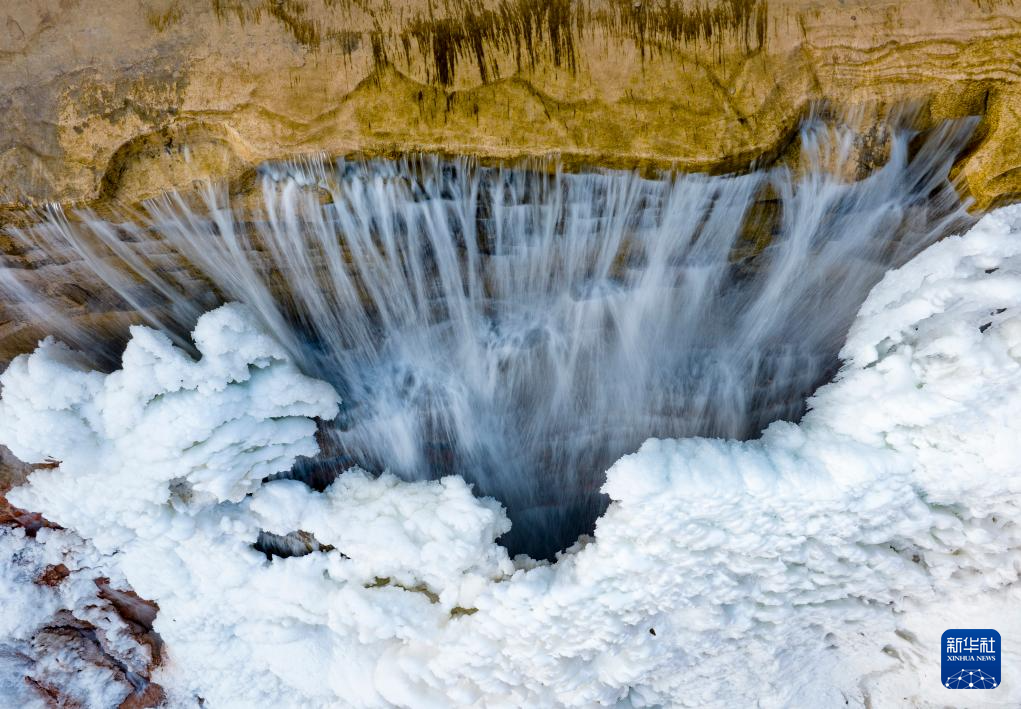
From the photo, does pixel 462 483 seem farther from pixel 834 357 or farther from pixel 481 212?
pixel 834 357

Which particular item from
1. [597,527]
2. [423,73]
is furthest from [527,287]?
[597,527]

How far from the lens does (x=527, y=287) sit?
7.14 feet

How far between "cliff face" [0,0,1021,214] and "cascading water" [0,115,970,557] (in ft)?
0.37

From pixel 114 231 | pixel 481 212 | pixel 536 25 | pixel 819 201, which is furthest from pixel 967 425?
pixel 114 231

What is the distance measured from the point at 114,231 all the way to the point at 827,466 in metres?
2.46

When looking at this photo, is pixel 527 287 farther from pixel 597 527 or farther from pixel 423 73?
pixel 597 527

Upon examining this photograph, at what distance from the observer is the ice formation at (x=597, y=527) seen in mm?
2068

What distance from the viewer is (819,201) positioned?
1940mm

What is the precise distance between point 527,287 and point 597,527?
3.09 ft
